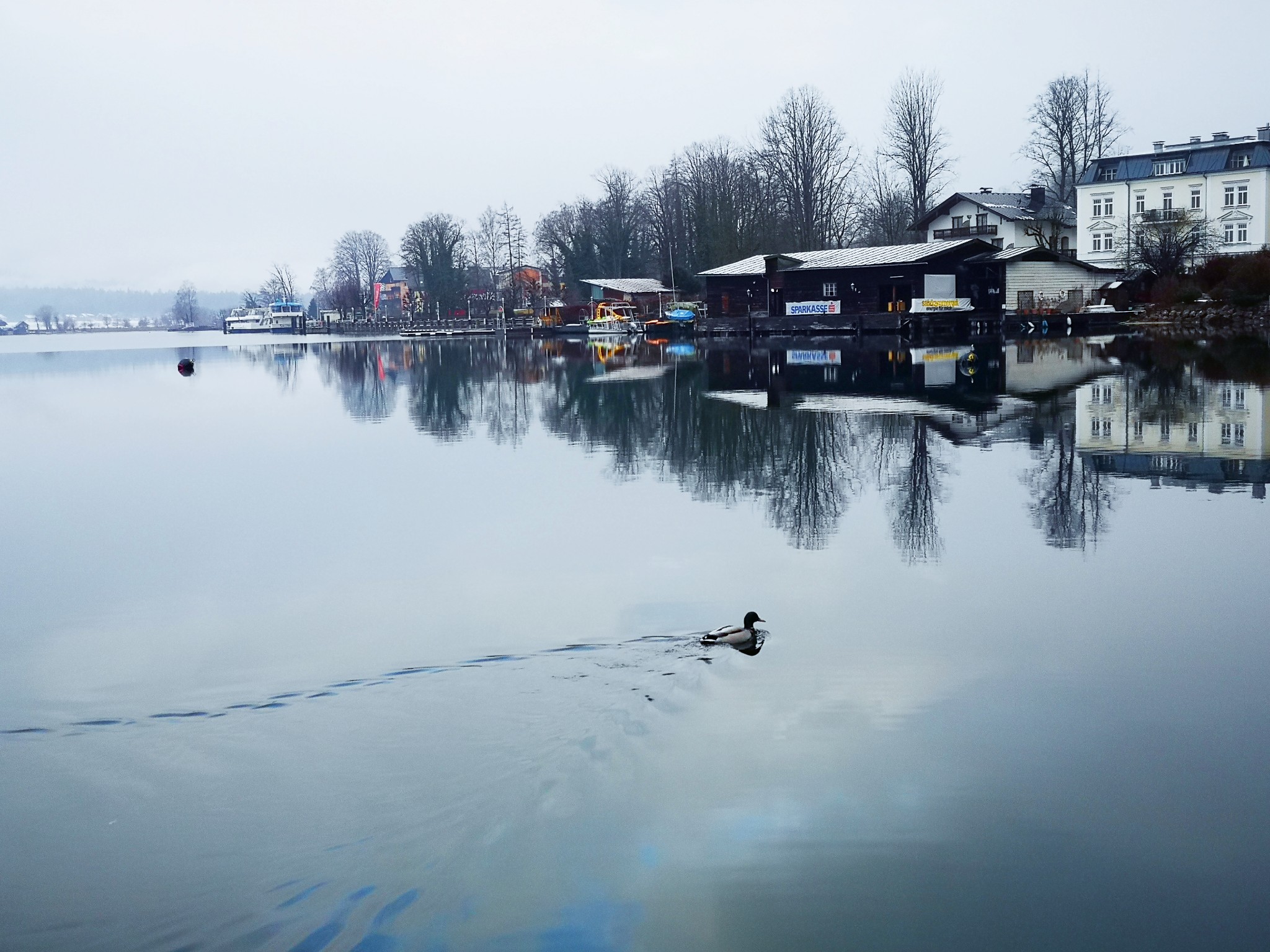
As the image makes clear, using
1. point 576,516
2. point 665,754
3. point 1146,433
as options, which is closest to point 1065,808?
point 665,754

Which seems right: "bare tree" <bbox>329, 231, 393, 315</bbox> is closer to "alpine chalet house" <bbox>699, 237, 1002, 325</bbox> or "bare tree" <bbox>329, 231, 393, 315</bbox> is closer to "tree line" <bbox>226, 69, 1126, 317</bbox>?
"tree line" <bbox>226, 69, 1126, 317</bbox>

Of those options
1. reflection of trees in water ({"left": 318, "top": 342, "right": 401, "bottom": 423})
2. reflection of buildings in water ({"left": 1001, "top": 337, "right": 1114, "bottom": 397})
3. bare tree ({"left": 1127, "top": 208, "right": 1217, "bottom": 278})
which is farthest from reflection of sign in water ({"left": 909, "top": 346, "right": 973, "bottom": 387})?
bare tree ({"left": 1127, "top": 208, "right": 1217, "bottom": 278})

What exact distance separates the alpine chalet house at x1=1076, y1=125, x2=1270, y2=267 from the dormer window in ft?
0.11

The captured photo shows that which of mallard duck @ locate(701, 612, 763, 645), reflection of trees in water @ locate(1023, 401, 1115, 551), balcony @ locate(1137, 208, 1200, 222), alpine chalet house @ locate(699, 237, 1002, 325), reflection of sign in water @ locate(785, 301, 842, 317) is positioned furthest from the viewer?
balcony @ locate(1137, 208, 1200, 222)

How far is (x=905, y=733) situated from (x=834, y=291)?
49.0 meters

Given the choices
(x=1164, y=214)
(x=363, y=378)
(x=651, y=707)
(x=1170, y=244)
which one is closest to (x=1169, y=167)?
(x=1164, y=214)

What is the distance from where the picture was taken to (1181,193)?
6053 cm

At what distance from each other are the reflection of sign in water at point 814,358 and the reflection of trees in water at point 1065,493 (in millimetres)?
18114

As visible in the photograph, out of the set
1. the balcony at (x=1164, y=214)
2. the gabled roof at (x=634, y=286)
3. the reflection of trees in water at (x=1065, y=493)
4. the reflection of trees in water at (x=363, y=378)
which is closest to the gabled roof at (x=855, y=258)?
the balcony at (x=1164, y=214)

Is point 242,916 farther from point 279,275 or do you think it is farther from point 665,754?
point 279,275

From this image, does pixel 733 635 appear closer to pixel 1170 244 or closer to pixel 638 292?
pixel 1170 244

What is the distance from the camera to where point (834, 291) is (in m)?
53.6

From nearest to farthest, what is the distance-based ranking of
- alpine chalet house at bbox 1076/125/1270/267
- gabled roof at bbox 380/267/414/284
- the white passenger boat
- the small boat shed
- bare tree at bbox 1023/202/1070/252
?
alpine chalet house at bbox 1076/125/1270/267, bare tree at bbox 1023/202/1070/252, the small boat shed, the white passenger boat, gabled roof at bbox 380/267/414/284

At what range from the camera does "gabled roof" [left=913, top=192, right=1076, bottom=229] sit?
62206 mm
